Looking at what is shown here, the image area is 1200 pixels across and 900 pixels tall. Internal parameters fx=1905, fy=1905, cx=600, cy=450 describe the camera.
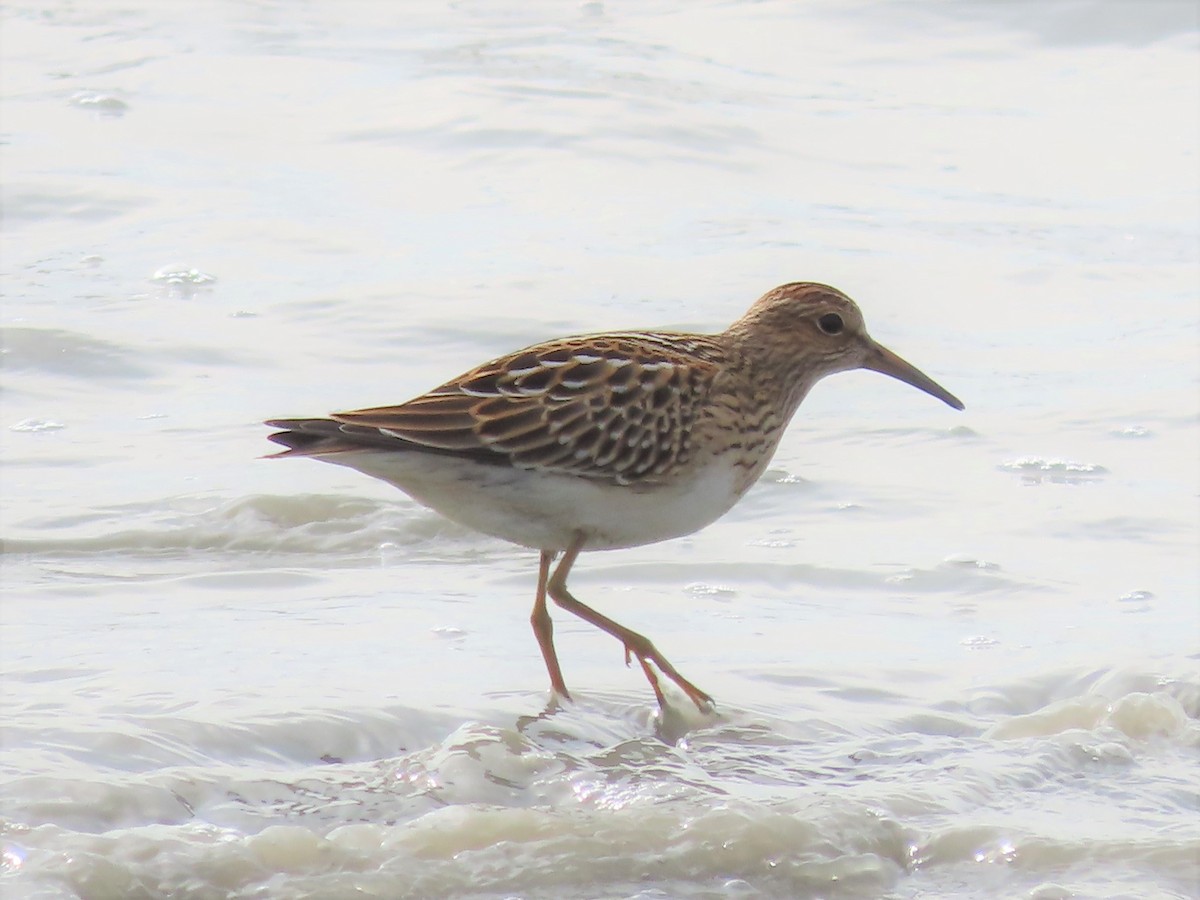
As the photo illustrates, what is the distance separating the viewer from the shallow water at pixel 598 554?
5.34 m

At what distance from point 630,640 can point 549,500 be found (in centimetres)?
56

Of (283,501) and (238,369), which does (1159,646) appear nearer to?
(283,501)

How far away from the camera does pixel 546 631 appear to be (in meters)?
6.50

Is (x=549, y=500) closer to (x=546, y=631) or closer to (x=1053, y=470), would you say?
(x=546, y=631)

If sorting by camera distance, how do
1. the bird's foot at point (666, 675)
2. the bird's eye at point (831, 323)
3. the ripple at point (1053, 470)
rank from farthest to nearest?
the ripple at point (1053, 470), the bird's eye at point (831, 323), the bird's foot at point (666, 675)

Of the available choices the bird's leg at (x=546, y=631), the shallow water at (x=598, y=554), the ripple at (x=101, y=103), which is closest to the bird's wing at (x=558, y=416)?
the bird's leg at (x=546, y=631)

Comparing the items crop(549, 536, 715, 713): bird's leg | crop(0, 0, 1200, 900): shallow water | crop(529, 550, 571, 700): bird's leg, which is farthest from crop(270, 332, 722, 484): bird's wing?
crop(0, 0, 1200, 900): shallow water

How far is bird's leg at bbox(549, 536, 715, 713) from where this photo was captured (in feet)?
20.7

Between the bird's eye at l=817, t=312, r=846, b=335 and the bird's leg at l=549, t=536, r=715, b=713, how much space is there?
51.4 inches

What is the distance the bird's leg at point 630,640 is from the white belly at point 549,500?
0.30ft

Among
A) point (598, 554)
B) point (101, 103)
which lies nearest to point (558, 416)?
point (598, 554)

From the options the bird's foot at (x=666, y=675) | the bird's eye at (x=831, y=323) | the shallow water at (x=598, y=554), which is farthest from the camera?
the bird's eye at (x=831, y=323)

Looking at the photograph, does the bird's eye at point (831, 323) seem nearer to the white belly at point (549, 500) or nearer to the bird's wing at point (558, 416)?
the bird's wing at point (558, 416)

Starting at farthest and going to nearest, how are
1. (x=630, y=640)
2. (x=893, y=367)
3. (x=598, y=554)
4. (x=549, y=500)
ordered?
1. (x=598, y=554)
2. (x=893, y=367)
3. (x=630, y=640)
4. (x=549, y=500)
